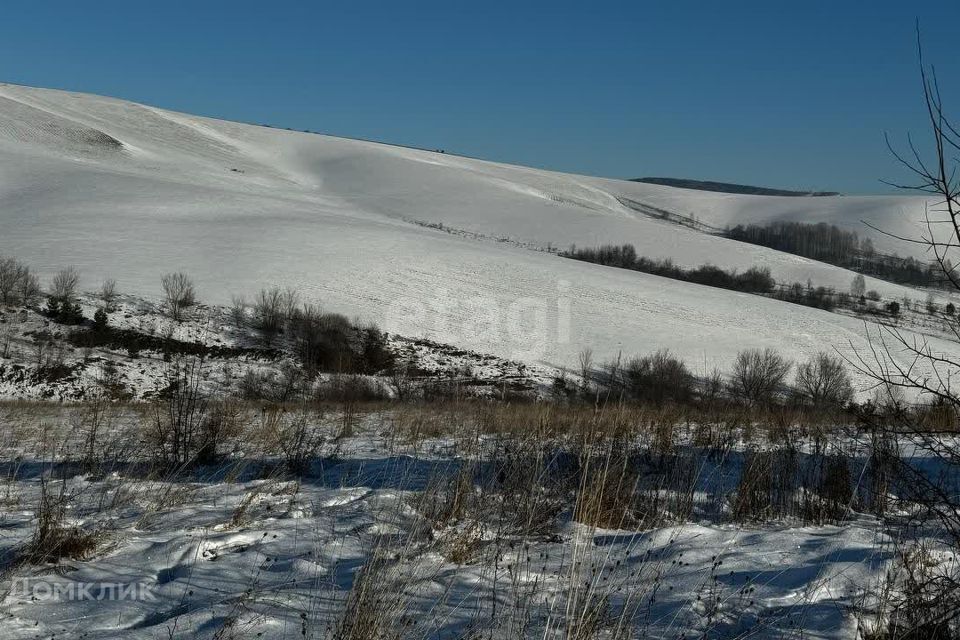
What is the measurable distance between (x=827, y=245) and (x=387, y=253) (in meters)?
94.9

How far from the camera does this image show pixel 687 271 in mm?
70750

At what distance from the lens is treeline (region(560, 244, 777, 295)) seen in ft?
220

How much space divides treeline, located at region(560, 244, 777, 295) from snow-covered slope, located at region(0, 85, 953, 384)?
3062mm

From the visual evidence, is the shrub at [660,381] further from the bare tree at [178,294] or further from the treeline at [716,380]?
the bare tree at [178,294]

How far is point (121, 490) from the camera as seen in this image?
4789 mm

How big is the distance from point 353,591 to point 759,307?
54333 mm

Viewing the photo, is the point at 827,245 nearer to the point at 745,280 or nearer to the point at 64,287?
the point at 745,280

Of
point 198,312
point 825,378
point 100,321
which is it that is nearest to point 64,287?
point 100,321

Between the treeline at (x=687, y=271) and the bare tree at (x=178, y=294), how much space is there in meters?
43.2

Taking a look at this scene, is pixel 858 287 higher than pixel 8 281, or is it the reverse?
pixel 858 287

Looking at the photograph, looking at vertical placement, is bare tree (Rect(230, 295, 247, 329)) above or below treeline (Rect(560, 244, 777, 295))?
below

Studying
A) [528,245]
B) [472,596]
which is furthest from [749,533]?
[528,245]

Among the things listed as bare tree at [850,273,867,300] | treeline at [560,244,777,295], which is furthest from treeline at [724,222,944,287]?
treeline at [560,244,777,295]

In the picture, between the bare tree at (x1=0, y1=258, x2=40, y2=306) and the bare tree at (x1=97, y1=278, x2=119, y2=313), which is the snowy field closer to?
the bare tree at (x1=0, y1=258, x2=40, y2=306)
